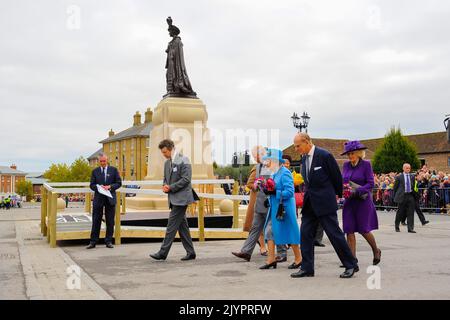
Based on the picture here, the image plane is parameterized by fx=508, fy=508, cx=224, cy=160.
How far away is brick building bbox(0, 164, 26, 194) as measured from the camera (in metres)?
153

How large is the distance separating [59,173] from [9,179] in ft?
208

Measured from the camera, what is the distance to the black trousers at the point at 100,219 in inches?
382

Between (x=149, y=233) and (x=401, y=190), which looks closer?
(x=149, y=233)

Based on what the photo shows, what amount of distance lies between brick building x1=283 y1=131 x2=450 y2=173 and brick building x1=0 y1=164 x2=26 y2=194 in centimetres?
10753

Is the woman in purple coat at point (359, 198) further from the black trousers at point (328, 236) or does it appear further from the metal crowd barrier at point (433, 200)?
the metal crowd barrier at point (433, 200)

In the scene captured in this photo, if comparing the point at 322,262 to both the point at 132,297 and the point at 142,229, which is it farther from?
the point at 142,229

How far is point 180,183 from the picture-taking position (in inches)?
309

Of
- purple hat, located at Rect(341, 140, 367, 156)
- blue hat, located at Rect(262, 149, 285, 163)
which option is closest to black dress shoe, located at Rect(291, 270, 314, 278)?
blue hat, located at Rect(262, 149, 285, 163)

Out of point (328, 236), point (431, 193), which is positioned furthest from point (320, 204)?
point (431, 193)

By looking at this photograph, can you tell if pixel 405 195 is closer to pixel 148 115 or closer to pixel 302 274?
pixel 302 274

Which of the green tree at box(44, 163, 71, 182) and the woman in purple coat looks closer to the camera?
the woman in purple coat

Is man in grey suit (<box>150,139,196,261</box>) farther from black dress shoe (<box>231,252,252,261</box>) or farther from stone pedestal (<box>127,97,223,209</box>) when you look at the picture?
stone pedestal (<box>127,97,223,209</box>)

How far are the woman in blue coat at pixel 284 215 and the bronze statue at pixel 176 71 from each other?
11.6 m

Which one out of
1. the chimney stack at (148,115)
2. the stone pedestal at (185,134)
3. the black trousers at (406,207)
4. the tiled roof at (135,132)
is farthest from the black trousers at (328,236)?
the chimney stack at (148,115)
